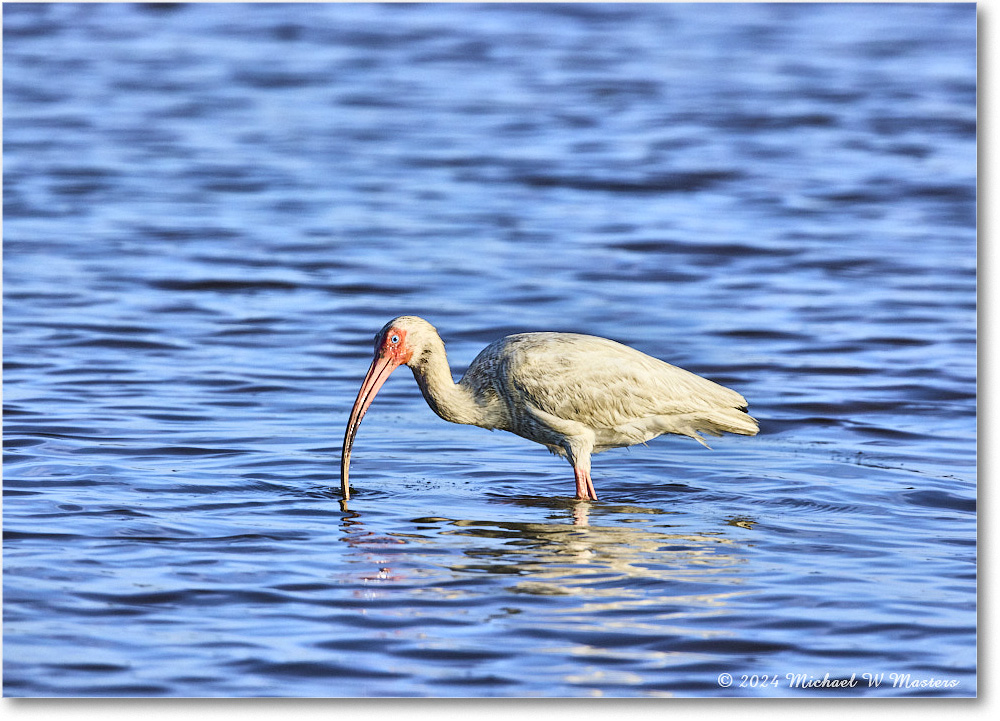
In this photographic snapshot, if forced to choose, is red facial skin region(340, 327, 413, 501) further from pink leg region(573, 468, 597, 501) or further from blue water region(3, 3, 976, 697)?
pink leg region(573, 468, 597, 501)

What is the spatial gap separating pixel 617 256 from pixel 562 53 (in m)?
11.2

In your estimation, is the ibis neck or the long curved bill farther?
the ibis neck

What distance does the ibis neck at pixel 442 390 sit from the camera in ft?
28.4

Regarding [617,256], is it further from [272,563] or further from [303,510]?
[272,563]

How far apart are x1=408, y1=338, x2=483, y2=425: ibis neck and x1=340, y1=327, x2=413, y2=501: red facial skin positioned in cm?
10

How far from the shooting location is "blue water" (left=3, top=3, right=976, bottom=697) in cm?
628

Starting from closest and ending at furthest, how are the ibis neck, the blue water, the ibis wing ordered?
the blue water, the ibis wing, the ibis neck

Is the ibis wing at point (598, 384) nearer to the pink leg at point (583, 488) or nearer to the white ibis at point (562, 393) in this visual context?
the white ibis at point (562, 393)

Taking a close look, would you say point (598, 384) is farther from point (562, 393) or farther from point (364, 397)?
point (364, 397)

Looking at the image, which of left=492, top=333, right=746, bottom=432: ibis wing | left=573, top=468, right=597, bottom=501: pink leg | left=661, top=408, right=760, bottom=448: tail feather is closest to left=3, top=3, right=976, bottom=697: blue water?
left=573, top=468, right=597, bottom=501: pink leg

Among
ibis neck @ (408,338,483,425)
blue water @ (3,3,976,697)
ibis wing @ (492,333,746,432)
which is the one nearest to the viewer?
blue water @ (3,3,976,697)

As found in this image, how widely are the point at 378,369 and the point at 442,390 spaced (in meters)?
0.38

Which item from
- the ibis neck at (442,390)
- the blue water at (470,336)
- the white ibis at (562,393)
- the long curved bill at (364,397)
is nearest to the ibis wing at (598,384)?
the white ibis at (562,393)

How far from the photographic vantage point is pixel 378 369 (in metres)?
8.65
